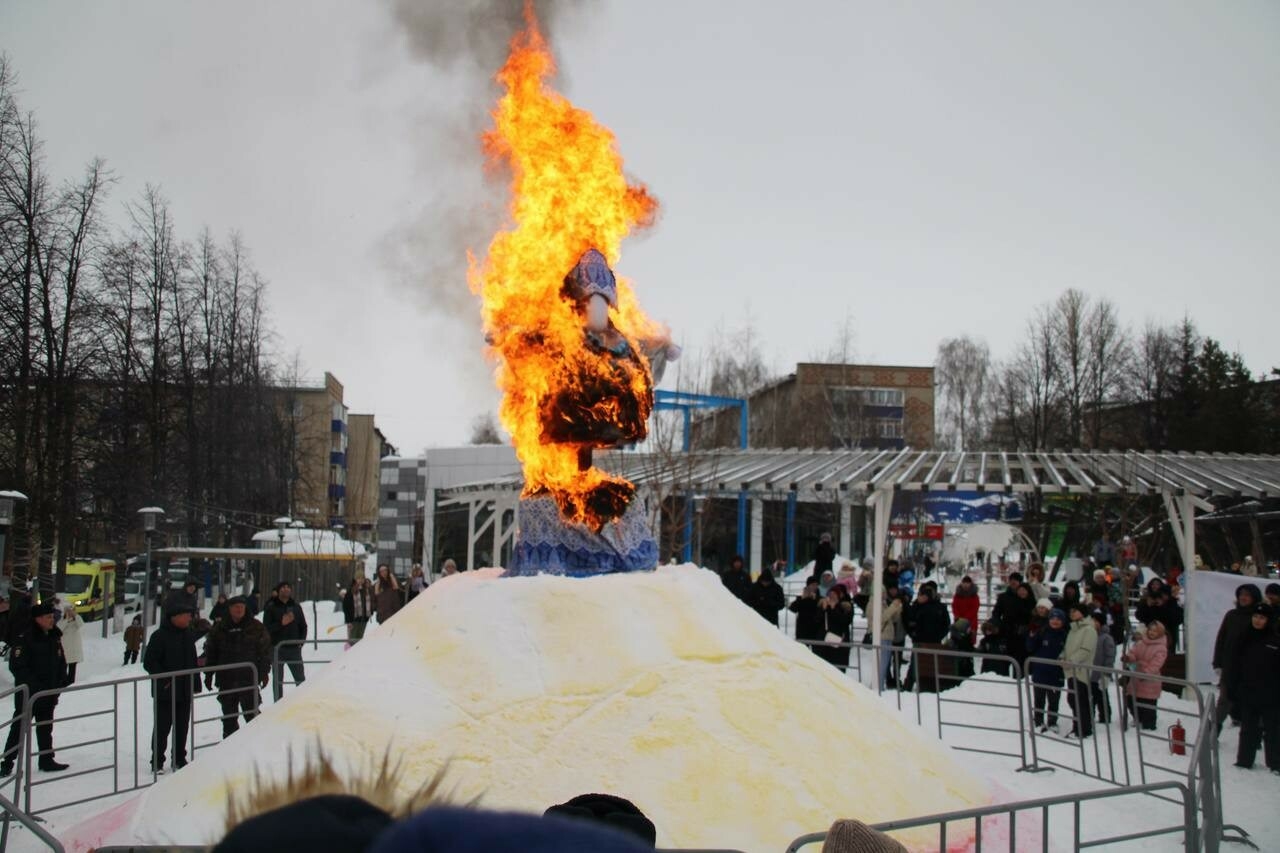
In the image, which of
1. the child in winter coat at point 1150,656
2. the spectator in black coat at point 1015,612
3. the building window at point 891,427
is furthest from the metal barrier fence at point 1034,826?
the building window at point 891,427

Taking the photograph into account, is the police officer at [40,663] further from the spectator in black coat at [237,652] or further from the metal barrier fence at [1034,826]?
the metal barrier fence at [1034,826]

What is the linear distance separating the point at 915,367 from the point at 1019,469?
45338 mm

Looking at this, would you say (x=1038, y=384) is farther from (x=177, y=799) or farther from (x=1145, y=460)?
(x=177, y=799)

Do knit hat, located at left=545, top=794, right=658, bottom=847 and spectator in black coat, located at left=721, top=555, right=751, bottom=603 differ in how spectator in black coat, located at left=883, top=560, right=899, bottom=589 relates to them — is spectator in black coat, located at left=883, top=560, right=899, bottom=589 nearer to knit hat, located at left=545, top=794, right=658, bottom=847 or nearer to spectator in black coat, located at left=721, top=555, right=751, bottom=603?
spectator in black coat, located at left=721, top=555, right=751, bottom=603

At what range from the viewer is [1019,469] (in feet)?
54.2

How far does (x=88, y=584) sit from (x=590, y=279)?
23672 mm

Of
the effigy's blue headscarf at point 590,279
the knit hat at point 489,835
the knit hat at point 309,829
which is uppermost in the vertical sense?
the effigy's blue headscarf at point 590,279

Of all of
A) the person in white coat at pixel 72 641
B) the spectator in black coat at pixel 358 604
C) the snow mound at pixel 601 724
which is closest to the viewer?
the snow mound at pixel 601 724

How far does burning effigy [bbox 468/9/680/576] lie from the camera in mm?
9008

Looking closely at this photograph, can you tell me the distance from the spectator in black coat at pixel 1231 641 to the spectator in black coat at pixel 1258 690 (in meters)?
0.09

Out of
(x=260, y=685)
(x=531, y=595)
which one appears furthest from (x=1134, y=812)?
(x=260, y=685)

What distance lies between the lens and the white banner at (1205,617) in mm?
13211

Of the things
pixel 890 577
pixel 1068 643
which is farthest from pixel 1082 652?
pixel 890 577

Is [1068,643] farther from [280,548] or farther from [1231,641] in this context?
[280,548]
